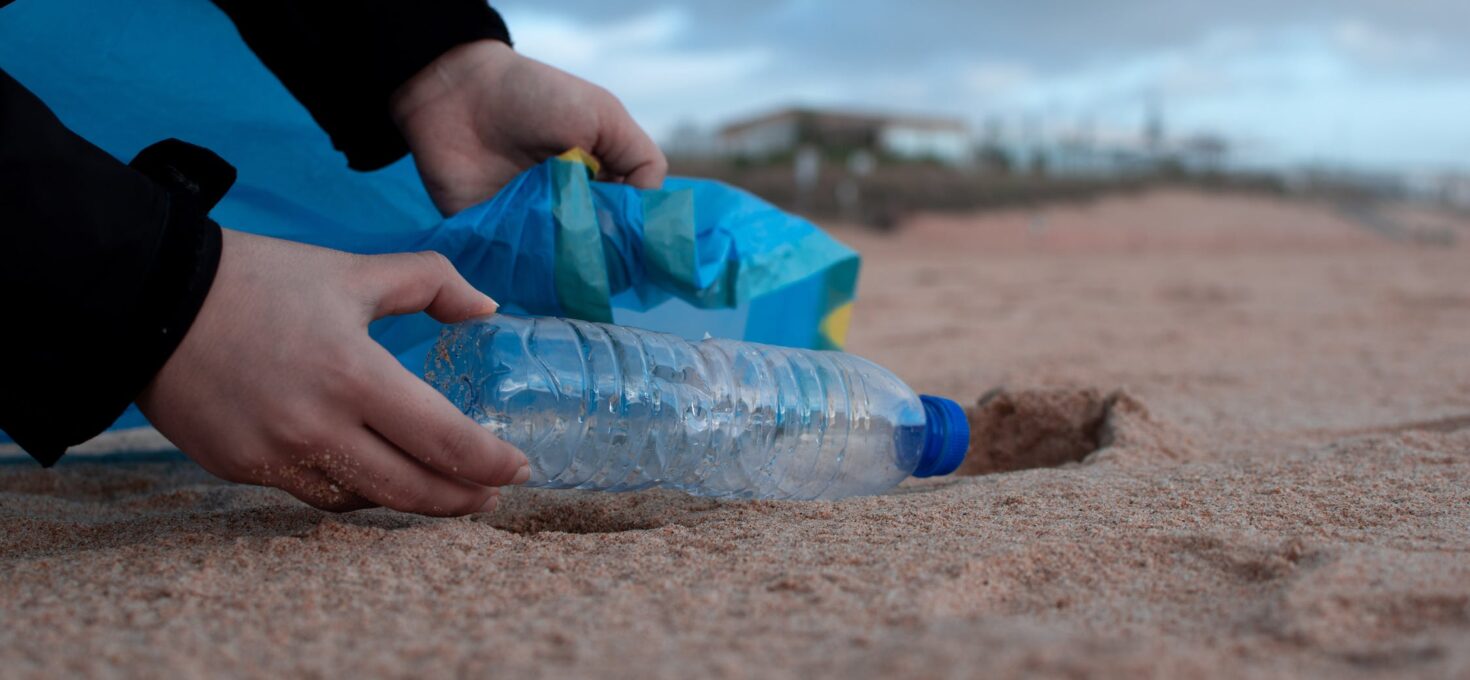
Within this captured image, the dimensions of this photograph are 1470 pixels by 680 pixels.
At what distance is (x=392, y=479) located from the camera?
3.96ft

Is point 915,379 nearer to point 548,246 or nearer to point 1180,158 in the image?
point 548,246

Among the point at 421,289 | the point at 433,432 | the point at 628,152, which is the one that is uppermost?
the point at 628,152

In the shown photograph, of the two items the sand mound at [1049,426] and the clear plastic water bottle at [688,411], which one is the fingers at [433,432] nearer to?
the clear plastic water bottle at [688,411]

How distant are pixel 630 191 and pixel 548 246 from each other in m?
0.18

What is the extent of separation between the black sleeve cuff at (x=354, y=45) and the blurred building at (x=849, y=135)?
53.3 feet

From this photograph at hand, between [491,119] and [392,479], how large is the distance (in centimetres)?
89

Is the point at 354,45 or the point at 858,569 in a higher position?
the point at 354,45

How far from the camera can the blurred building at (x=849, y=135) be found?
19.4 meters

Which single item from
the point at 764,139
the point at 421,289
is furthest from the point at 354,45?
the point at 764,139

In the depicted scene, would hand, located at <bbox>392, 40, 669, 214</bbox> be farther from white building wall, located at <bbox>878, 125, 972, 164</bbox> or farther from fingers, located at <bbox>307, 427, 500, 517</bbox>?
white building wall, located at <bbox>878, 125, 972, 164</bbox>

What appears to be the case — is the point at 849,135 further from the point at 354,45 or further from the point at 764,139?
the point at 354,45

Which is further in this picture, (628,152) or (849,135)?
(849,135)

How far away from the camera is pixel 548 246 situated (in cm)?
173

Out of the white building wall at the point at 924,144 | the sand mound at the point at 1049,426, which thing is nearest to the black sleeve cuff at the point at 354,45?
the sand mound at the point at 1049,426
